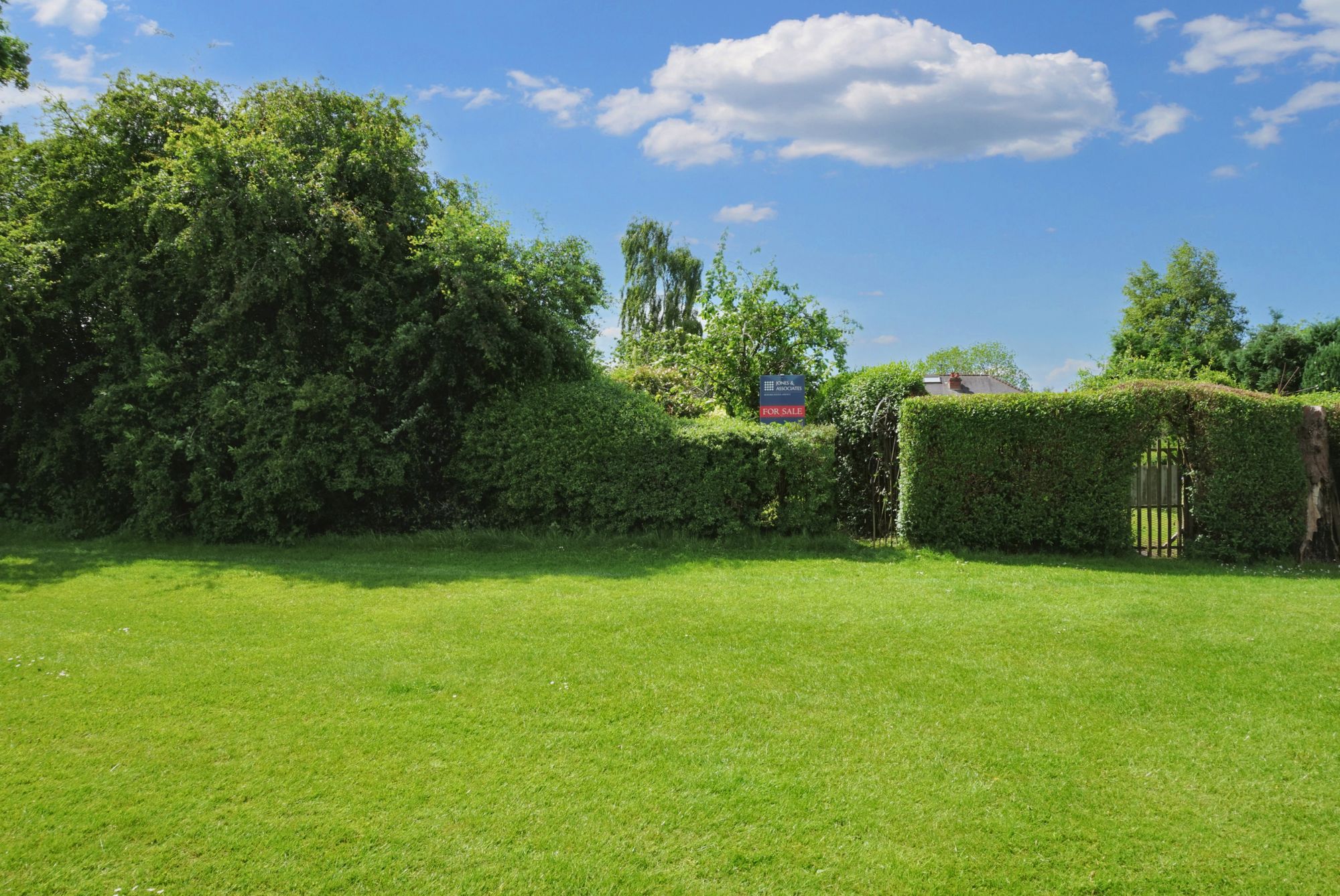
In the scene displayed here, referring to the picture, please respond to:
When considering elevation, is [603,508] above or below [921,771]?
above

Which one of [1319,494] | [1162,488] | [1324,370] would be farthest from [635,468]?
[1324,370]

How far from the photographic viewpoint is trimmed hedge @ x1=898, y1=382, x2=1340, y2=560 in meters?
12.0

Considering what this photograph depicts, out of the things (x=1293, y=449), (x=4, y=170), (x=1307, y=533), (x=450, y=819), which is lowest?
(x=450, y=819)

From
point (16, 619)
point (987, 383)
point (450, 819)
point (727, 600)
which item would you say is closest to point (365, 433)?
point (16, 619)

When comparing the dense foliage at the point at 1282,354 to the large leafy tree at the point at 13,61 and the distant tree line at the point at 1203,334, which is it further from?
the large leafy tree at the point at 13,61

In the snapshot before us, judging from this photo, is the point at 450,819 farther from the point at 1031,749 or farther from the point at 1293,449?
the point at 1293,449

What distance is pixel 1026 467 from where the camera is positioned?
1220 cm

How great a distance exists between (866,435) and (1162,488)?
428 cm

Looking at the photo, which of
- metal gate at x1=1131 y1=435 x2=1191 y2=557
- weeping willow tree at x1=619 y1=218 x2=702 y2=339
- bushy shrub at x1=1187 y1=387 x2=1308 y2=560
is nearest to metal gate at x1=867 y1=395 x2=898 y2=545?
metal gate at x1=1131 y1=435 x2=1191 y2=557

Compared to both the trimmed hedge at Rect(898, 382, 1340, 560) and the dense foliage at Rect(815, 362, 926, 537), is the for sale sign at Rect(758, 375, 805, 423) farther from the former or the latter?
the trimmed hedge at Rect(898, 382, 1340, 560)

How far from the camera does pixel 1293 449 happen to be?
12055mm

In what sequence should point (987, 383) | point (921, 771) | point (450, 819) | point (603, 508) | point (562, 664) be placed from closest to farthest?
point (450, 819) < point (921, 771) < point (562, 664) < point (603, 508) < point (987, 383)

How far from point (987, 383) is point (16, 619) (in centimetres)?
3923

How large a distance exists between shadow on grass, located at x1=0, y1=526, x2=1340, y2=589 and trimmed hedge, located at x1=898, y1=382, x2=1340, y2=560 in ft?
1.36
